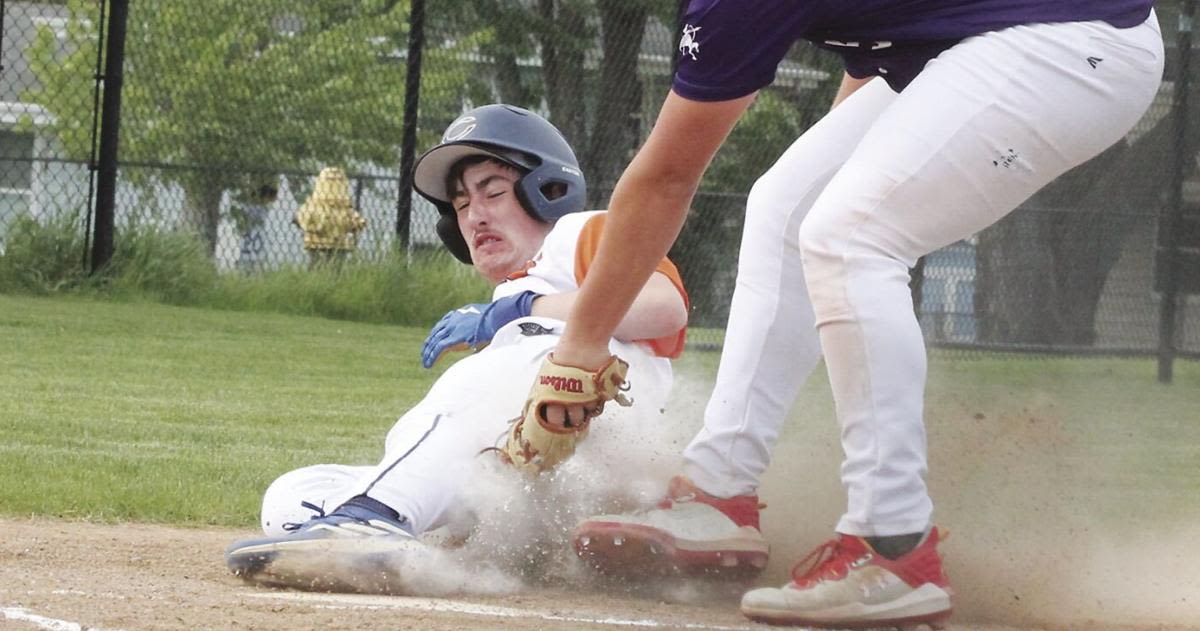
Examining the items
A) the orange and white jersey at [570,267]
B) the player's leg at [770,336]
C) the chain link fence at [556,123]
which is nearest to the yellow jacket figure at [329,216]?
the chain link fence at [556,123]

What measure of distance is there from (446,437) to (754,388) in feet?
1.97

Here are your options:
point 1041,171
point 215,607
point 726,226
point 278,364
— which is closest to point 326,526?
point 215,607

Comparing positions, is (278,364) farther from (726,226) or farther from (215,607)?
(215,607)

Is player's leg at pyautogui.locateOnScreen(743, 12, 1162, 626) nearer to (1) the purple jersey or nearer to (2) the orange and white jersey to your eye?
(1) the purple jersey

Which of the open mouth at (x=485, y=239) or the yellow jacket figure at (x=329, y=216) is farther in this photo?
the yellow jacket figure at (x=329, y=216)

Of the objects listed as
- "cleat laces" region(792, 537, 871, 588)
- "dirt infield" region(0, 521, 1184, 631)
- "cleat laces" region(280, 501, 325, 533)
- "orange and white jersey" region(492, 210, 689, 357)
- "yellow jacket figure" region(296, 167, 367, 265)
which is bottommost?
"dirt infield" region(0, 521, 1184, 631)

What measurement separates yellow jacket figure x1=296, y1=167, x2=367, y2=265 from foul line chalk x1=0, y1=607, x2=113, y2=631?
9.86 m

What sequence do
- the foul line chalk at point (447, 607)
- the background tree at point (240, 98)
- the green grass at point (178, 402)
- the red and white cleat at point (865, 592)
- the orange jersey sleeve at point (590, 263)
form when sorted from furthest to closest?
1. the background tree at point (240, 98)
2. the green grass at point (178, 402)
3. the orange jersey sleeve at point (590, 263)
4. the foul line chalk at point (447, 607)
5. the red and white cleat at point (865, 592)

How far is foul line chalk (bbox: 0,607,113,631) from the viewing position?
2.67 metres

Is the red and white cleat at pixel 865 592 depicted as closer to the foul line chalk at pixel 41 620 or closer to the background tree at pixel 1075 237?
the foul line chalk at pixel 41 620

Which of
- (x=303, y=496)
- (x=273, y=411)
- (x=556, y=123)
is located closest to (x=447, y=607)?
(x=303, y=496)

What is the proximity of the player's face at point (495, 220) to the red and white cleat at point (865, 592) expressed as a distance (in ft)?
4.44

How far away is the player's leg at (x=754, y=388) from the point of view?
10.4 feet

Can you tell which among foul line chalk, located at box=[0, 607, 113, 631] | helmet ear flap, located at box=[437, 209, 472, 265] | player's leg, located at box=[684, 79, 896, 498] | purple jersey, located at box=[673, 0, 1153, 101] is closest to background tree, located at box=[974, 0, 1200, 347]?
helmet ear flap, located at box=[437, 209, 472, 265]
